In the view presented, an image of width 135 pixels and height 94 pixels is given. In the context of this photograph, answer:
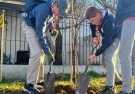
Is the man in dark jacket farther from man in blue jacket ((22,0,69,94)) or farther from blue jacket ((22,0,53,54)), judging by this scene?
blue jacket ((22,0,53,54))

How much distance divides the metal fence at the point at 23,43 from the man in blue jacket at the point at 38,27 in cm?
480

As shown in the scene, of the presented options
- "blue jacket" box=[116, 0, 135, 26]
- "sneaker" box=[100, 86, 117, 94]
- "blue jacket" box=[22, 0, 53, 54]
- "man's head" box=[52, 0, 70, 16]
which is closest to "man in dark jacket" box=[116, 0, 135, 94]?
"blue jacket" box=[116, 0, 135, 26]

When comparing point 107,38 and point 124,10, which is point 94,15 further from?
point 124,10

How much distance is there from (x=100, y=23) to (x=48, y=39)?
1.14 meters

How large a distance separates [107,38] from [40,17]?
42.7 inches

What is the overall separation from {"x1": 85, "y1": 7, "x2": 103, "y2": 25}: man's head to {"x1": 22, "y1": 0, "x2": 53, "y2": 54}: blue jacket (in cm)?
58

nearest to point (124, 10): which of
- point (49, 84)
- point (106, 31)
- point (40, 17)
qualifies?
point (106, 31)

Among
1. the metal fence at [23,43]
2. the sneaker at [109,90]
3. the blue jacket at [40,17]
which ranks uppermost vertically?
the blue jacket at [40,17]

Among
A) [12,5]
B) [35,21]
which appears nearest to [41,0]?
[35,21]

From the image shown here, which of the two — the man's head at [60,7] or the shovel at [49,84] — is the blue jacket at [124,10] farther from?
the shovel at [49,84]

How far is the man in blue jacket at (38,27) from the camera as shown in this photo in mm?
5211

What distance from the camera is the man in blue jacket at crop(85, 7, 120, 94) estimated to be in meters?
5.33

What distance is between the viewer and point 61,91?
18.7 feet

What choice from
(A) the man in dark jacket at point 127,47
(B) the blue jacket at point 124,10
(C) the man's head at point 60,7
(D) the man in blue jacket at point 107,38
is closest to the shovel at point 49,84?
(D) the man in blue jacket at point 107,38
